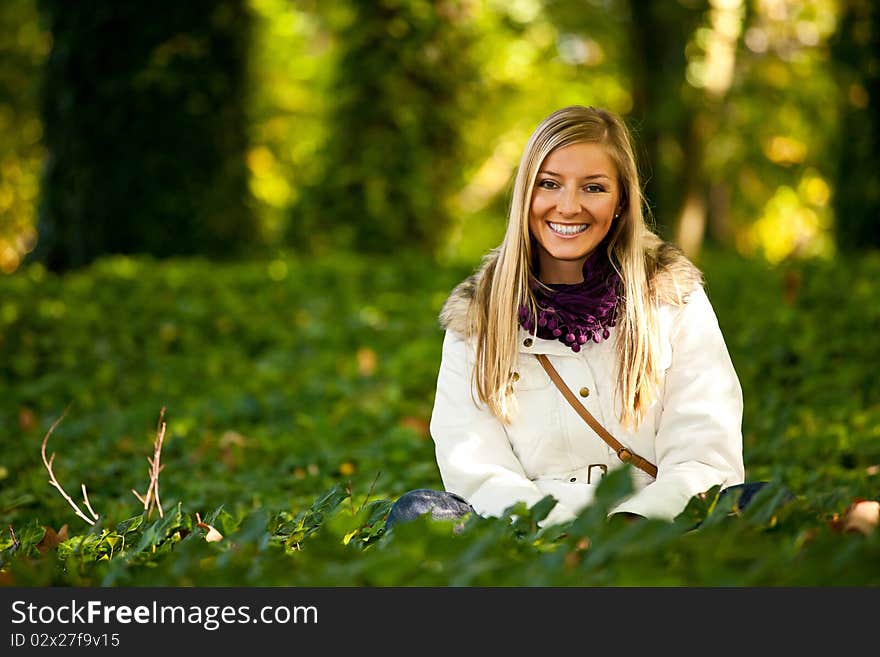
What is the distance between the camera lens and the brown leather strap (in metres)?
2.97

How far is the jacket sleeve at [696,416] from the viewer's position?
286cm

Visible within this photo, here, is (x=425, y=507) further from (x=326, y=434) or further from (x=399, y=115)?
(x=399, y=115)

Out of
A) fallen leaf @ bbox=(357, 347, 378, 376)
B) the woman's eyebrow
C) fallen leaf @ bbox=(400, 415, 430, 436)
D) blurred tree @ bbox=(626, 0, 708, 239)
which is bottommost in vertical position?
fallen leaf @ bbox=(400, 415, 430, 436)

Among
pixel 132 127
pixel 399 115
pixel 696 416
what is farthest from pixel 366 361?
pixel 696 416

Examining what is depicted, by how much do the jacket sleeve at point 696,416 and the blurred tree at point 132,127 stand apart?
742 cm

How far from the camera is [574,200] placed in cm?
301

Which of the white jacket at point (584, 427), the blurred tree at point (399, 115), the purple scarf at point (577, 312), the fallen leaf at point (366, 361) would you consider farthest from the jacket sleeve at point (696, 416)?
the blurred tree at point (399, 115)

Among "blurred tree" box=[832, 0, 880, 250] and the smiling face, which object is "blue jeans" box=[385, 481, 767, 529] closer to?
the smiling face

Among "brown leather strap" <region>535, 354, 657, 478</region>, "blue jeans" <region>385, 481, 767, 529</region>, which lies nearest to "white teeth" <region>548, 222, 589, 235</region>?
"brown leather strap" <region>535, 354, 657, 478</region>

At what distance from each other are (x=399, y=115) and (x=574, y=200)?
8120 millimetres

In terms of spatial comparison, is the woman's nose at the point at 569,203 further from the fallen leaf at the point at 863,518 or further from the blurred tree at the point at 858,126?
the blurred tree at the point at 858,126

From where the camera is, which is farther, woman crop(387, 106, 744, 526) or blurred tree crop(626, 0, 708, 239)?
blurred tree crop(626, 0, 708, 239)

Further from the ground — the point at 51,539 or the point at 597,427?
the point at 597,427

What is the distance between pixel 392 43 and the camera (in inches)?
431
